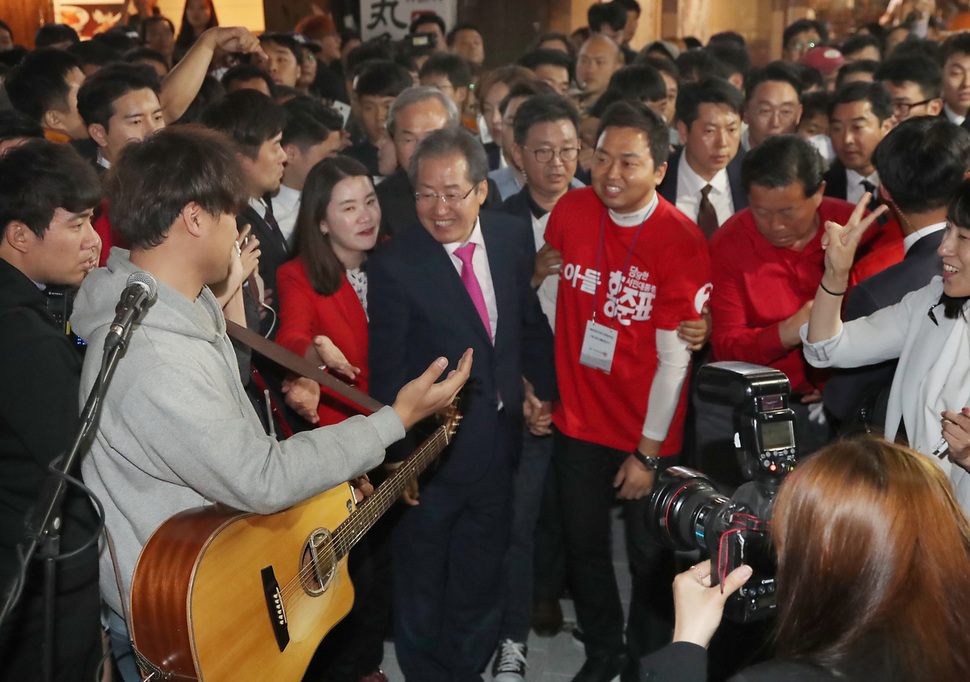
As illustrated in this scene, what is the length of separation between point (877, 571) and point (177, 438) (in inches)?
47.5

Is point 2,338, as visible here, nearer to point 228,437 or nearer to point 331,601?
point 228,437

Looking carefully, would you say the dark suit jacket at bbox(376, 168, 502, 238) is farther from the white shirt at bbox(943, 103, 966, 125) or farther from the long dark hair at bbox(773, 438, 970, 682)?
the white shirt at bbox(943, 103, 966, 125)

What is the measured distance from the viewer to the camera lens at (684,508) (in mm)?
1658

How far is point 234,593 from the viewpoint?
1.85 metres

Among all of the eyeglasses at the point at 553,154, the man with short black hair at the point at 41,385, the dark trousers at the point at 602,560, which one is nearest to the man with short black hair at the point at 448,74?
the eyeglasses at the point at 553,154

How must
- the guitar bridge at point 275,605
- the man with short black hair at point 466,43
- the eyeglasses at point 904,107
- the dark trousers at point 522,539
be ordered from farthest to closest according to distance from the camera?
the man with short black hair at point 466,43 → the eyeglasses at point 904,107 → the dark trousers at point 522,539 → the guitar bridge at point 275,605

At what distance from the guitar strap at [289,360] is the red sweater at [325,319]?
428mm

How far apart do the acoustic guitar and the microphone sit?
0.44 metres

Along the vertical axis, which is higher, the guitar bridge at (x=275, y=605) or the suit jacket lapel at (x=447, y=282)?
the suit jacket lapel at (x=447, y=282)

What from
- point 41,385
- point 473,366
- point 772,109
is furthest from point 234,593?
point 772,109

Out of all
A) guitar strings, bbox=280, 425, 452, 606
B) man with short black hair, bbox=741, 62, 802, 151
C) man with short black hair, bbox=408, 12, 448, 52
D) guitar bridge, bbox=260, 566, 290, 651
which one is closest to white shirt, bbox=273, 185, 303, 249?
guitar strings, bbox=280, 425, 452, 606

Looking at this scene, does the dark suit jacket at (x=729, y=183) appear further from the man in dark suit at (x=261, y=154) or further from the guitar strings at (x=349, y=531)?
the guitar strings at (x=349, y=531)

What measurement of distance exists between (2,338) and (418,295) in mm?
1228

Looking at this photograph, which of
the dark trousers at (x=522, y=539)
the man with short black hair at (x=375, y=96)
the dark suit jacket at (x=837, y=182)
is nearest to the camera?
the dark trousers at (x=522, y=539)
